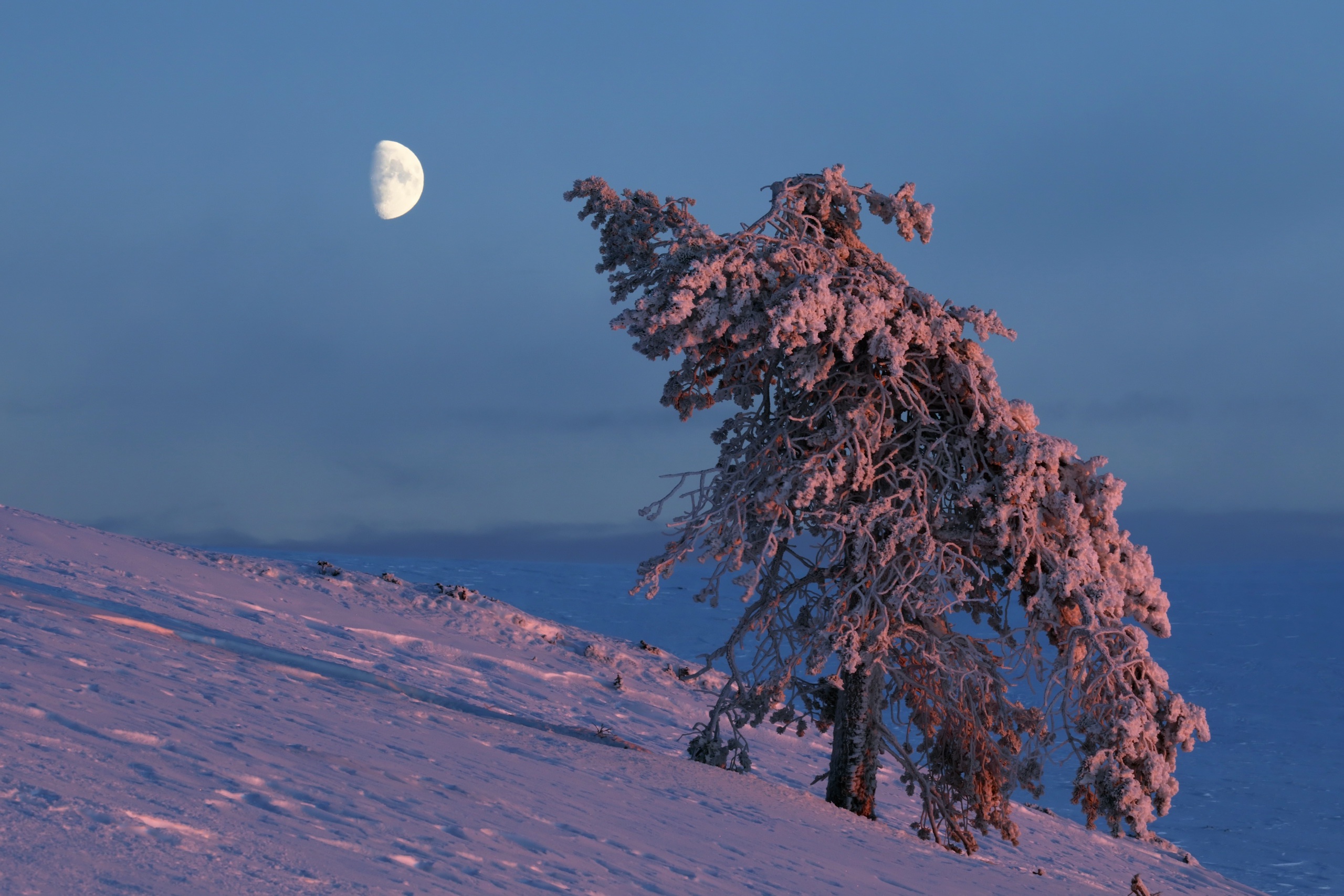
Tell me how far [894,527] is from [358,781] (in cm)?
580

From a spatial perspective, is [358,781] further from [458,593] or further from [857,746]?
[458,593]

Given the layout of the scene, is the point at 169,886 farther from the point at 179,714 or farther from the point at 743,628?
the point at 743,628

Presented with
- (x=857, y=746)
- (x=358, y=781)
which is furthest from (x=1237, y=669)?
(x=358, y=781)

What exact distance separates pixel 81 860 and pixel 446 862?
5.25 feet

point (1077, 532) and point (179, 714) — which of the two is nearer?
point (179, 714)

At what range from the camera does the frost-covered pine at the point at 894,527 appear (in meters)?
9.80

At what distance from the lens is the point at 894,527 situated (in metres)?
9.93

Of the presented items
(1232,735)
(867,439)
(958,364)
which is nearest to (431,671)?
(867,439)

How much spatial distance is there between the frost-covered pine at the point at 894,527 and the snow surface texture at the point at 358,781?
111cm

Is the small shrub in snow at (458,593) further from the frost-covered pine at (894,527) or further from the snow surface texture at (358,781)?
the frost-covered pine at (894,527)

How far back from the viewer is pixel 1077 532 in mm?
9891

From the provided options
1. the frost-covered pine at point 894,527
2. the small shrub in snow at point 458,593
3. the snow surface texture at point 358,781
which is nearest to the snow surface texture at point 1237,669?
the small shrub in snow at point 458,593

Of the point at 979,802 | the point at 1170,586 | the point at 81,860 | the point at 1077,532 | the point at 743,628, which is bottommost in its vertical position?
Answer: the point at 81,860

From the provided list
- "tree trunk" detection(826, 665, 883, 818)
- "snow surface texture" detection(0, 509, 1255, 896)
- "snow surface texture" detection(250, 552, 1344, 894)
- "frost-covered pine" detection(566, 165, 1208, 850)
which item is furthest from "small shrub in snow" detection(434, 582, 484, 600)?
"tree trunk" detection(826, 665, 883, 818)
